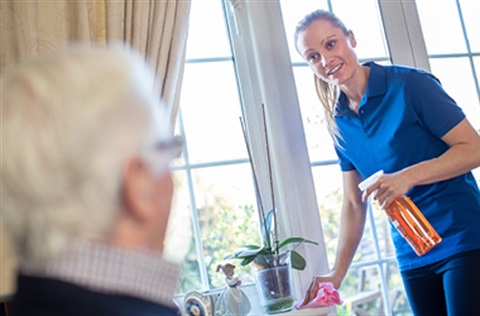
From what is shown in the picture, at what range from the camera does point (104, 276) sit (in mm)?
771

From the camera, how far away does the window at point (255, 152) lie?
2.50 metres

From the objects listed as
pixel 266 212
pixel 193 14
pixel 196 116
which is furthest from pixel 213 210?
pixel 193 14

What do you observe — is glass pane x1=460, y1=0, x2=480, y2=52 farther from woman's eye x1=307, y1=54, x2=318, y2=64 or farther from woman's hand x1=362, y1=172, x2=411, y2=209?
woman's hand x1=362, y1=172, x2=411, y2=209

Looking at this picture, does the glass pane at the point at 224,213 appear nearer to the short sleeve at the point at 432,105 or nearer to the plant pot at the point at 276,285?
the plant pot at the point at 276,285

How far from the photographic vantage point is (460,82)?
9.97 ft

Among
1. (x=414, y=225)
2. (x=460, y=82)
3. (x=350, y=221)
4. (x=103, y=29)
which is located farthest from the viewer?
(x=460, y=82)

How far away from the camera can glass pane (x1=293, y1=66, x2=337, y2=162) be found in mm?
2697

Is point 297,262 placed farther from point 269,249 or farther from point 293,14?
point 293,14

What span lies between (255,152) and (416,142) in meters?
0.61

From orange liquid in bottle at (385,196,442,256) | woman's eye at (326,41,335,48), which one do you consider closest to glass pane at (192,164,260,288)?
woman's eye at (326,41,335,48)

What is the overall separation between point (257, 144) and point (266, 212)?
248 millimetres

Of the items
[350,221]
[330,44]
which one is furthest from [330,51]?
[350,221]

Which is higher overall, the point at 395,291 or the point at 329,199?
the point at 329,199

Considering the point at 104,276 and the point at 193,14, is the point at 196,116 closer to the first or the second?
the point at 193,14
